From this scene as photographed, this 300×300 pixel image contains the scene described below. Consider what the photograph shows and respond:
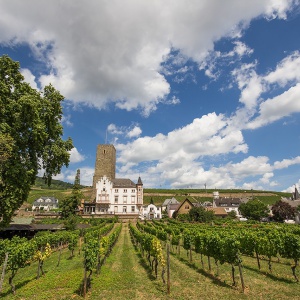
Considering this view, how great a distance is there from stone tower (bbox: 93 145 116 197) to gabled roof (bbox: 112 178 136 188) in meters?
2.51

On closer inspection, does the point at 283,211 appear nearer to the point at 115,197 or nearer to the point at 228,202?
the point at 228,202

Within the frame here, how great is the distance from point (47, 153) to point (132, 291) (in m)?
17.9

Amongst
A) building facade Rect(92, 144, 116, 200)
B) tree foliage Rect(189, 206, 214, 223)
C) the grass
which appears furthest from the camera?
building facade Rect(92, 144, 116, 200)

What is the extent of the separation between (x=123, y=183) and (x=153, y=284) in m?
67.3

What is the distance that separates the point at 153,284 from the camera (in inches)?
563

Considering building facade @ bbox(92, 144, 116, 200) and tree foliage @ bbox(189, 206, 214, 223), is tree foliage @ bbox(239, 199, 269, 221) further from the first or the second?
building facade @ bbox(92, 144, 116, 200)

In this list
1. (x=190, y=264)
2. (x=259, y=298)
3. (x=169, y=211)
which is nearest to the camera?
(x=259, y=298)

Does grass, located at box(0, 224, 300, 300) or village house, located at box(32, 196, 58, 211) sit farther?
village house, located at box(32, 196, 58, 211)

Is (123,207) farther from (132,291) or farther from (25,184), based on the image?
(132,291)

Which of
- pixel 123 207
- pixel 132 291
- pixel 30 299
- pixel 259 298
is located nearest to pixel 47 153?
pixel 30 299

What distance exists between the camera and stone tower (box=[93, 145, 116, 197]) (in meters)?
82.6

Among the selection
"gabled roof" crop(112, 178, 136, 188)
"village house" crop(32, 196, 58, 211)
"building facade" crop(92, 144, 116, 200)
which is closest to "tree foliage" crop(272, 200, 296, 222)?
"gabled roof" crop(112, 178, 136, 188)

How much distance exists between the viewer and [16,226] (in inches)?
1398

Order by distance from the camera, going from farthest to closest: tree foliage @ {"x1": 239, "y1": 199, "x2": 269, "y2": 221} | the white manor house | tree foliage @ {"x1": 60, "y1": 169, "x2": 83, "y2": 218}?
tree foliage @ {"x1": 239, "y1": 199, "x2": 269, "y2": 221}
the white manor house
tree foliage @ {"x1": 60, "y1": 169, "x2": 83, "y2": 218}
